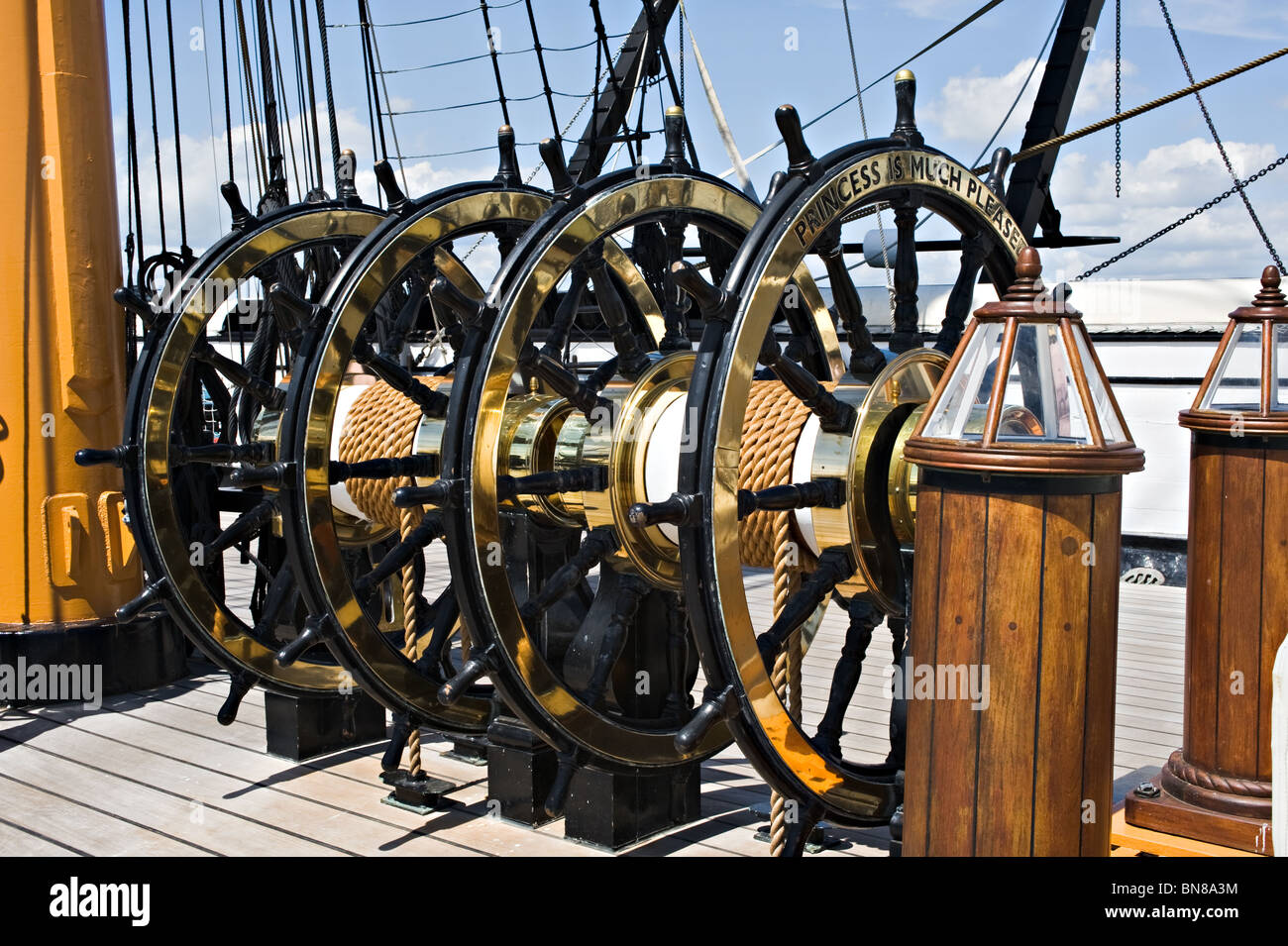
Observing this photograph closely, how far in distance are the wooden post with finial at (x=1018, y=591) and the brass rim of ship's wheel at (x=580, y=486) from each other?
3.83 ft

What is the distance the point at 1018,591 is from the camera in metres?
1.89

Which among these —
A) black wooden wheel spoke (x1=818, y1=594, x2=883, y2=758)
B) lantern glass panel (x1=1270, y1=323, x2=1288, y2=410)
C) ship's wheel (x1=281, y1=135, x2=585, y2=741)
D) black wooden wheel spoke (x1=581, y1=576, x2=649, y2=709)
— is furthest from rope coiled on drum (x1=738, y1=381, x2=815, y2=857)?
lantern glass panel (x1=1270, y1=323, x2=1288, y2=410)

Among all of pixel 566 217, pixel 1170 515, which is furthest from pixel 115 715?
pixel 1170 515

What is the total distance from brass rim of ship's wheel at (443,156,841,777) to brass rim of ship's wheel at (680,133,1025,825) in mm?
418

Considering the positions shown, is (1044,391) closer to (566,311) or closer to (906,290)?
(906,290)

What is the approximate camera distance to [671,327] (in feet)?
12.7

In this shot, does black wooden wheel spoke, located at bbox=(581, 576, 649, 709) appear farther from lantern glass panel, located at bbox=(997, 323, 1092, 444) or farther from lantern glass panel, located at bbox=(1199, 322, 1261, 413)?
lantern glass panel, located at bbox=(997, 323, 1092, 444)

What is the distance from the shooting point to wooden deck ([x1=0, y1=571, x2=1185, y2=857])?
355cm

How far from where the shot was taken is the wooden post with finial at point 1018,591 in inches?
74.0

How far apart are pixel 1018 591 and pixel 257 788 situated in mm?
2766

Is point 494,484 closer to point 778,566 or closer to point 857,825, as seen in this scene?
point 778,566

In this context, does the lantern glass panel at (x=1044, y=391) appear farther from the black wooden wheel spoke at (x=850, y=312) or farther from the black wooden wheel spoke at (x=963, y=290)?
the black wooden wheel spoke at (x=963, y=290)

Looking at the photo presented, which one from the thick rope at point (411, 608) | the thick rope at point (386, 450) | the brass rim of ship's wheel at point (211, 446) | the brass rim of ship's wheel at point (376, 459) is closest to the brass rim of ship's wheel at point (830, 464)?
the brass rim of ship's wheel at point (376, 459)
